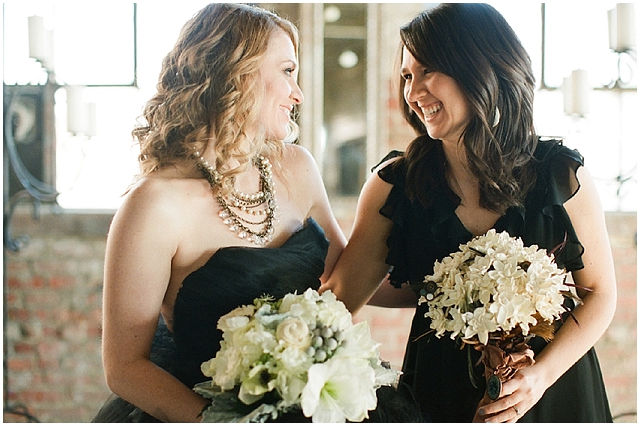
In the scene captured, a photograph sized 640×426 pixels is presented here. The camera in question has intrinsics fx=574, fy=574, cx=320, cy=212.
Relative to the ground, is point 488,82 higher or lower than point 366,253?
higher

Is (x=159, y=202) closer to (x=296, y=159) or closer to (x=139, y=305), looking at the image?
(x=139, y=305)

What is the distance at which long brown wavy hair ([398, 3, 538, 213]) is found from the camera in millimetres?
1487

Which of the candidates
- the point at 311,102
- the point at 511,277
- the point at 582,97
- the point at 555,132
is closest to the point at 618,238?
the point at 555,132

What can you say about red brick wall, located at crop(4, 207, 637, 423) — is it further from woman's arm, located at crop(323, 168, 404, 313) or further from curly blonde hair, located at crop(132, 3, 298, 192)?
curly blonde hair, located at crop(132, 3, 298, 192)

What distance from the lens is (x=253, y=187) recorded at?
1.59 metres

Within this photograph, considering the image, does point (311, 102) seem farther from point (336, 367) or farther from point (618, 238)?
point (336, 367)

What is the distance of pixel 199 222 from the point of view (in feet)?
4.76

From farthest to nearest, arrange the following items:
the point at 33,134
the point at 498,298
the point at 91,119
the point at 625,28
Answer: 1. the point at 33,134
2. the point at 91,119
3. the point at 625,28
4. the point at 498,298

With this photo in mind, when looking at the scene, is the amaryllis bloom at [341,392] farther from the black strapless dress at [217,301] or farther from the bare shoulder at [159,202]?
the bare shoulder at [159,202]

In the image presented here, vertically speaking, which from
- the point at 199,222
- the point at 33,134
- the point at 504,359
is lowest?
the point at 504,359

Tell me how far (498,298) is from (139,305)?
2.68ft

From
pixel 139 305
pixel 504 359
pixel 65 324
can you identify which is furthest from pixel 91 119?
pixel 504 359

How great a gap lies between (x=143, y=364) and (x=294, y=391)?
500mm

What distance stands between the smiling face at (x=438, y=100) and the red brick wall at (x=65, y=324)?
6.22ft
